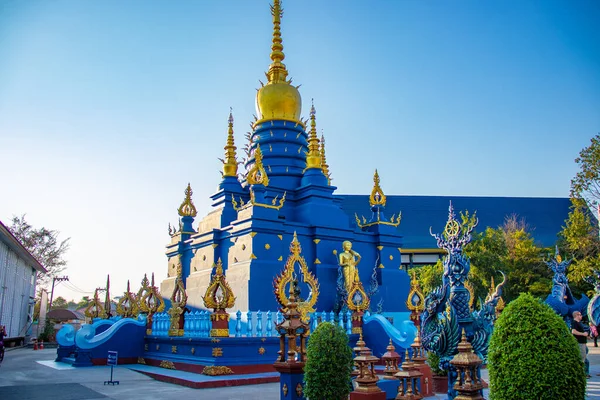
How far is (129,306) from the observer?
69.5 feet

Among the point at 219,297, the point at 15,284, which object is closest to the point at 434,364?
the point at 219,297

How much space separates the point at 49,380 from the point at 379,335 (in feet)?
32.1

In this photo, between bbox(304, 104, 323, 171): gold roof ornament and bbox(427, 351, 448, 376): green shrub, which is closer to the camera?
bbox(427, 351, 448, 376): green shrub

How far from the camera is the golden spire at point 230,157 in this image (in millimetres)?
25931

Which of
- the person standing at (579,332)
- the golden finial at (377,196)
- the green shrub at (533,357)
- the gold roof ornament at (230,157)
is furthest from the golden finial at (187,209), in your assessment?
the green shrub at (533,357)

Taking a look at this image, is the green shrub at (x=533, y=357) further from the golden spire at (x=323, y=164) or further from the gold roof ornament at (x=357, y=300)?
the golden spire at (x=323, y=164)

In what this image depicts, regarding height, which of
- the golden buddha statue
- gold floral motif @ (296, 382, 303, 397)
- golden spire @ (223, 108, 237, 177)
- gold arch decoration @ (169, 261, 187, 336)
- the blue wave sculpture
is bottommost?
gold floral motif @ (296, 382, 303, 397)

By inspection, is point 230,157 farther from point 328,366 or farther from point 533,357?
point 533,357

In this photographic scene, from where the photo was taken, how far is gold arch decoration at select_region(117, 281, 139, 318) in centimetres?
2088

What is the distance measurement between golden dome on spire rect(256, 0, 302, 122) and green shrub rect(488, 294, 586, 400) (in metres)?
22.1

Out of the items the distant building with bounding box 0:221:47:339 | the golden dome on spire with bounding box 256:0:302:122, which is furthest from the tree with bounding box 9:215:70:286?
the golden dome on spire with bounding box 256:0:302:122

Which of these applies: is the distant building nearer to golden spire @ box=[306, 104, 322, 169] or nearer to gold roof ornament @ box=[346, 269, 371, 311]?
golden spire @ box=[306, 104, 322, 169]

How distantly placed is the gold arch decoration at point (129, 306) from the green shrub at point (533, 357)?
17058 millimetres

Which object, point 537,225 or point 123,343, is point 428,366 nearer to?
point 123,343
